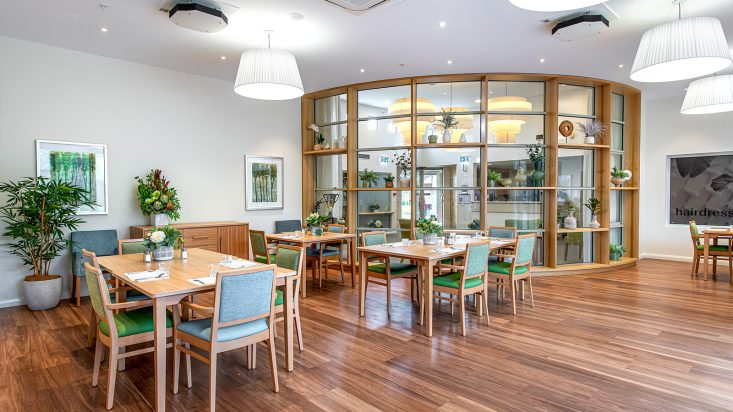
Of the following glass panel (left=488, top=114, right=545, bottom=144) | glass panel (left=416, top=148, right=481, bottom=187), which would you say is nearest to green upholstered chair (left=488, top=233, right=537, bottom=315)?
glass panel (left=416, top=148, right=481, bottom=187)

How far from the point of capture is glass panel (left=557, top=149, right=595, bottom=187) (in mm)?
7422

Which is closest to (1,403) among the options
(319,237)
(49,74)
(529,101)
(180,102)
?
(319,237)

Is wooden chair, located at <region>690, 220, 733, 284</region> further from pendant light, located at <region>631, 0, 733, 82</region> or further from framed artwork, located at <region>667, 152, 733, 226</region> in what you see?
pendant light, located at <region>631, 0, 733, 82</region>

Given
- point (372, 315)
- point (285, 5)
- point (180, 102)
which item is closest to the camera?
point (285, 5)

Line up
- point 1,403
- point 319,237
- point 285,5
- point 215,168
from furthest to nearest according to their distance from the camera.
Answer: point 215,168 < point 319,237 < point 285,5 < point 1,403

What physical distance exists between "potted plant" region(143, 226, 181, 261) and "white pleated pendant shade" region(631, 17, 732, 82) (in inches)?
187

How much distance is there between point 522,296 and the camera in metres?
5.69

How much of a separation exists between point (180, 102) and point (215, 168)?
1.19 meters

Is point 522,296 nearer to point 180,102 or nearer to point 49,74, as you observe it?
point 180,102

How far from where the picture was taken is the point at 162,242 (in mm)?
3871

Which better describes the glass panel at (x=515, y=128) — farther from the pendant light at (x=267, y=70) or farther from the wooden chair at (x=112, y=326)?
the wooden chair at (x=112, y=326)

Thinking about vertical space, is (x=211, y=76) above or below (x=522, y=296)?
above

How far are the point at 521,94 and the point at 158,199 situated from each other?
20.0 ft

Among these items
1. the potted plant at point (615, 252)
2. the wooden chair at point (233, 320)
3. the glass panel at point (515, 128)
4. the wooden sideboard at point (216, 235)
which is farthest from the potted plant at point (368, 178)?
the wooden chair at point (233, 320)
